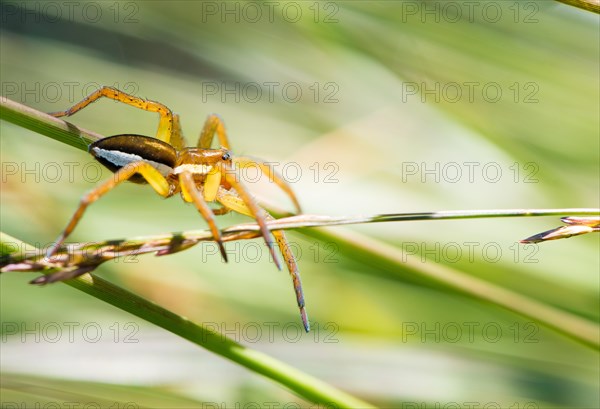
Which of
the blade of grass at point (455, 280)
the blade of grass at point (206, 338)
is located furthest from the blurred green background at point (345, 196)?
the blade of grass at point (206, 338)

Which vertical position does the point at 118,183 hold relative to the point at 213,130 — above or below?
below

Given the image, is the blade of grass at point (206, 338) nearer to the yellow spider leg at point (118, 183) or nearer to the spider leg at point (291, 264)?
the yellow spider leg at point (118, 183)

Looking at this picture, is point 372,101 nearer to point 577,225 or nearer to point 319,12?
point 319,12

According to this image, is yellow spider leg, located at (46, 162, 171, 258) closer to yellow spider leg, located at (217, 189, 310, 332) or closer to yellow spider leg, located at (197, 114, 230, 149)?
yellow spider leg, located at (217, 189, 310, 332)

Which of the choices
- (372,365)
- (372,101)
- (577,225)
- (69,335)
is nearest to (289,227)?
(577,225)

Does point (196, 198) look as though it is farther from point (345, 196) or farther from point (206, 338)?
point (345, 196)

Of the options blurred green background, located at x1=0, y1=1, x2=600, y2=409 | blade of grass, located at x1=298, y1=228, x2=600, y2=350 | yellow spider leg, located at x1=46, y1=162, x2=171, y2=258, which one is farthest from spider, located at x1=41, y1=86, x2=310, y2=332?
blurred green background, located at x1=0, y1=1, x2=600, y2=409

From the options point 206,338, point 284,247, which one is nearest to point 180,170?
point 284,247
